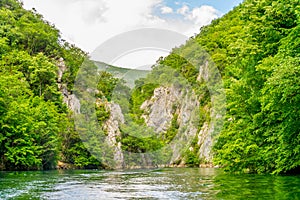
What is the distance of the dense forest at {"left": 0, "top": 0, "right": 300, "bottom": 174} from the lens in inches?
636

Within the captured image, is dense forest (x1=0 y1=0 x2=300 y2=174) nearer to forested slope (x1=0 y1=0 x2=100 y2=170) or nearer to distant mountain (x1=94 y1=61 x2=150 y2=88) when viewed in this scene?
forested slope (x1=0 y1=0 x2=100 y2=170)

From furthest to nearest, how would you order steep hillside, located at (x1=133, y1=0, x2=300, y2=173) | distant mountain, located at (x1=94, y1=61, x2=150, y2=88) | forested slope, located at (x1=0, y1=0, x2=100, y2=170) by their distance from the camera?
distant mountain, located at (x1=94, y1=61, x2=150, y2=88), forested slope, located at (x1=0, y1=0, x2=100, y2=170), steep hillside, located at (x1=133, y1=0, x2=300, y2=173)

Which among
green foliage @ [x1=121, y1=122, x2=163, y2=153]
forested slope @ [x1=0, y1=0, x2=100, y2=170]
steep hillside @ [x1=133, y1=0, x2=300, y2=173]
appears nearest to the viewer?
steep hillside @ [x1=133, y1=0, x2=300, y2=173]

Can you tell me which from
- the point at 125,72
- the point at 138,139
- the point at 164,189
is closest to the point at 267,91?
the point at 164,189

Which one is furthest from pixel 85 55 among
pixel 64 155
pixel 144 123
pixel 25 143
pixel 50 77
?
pixel 25 143

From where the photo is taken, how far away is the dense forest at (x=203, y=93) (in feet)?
53.0

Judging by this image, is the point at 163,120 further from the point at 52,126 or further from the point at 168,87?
the point at 52,126

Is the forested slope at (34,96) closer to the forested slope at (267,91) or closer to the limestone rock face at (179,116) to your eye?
the limestone rock face at (179,116)

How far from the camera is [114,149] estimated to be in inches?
2576

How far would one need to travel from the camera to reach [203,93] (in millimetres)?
72375

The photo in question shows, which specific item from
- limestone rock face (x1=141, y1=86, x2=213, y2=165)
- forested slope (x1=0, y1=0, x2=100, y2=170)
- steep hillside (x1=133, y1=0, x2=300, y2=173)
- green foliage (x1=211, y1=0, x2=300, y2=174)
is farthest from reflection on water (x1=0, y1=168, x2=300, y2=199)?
limestone rock face (x1=141, y1=86, x2=213, y2=165)

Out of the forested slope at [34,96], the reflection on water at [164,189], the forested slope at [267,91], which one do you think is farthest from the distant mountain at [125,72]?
the reflection on water at [164,189]

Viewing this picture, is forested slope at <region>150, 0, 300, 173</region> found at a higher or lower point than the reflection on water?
higher

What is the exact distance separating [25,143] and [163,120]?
52.9 metres
